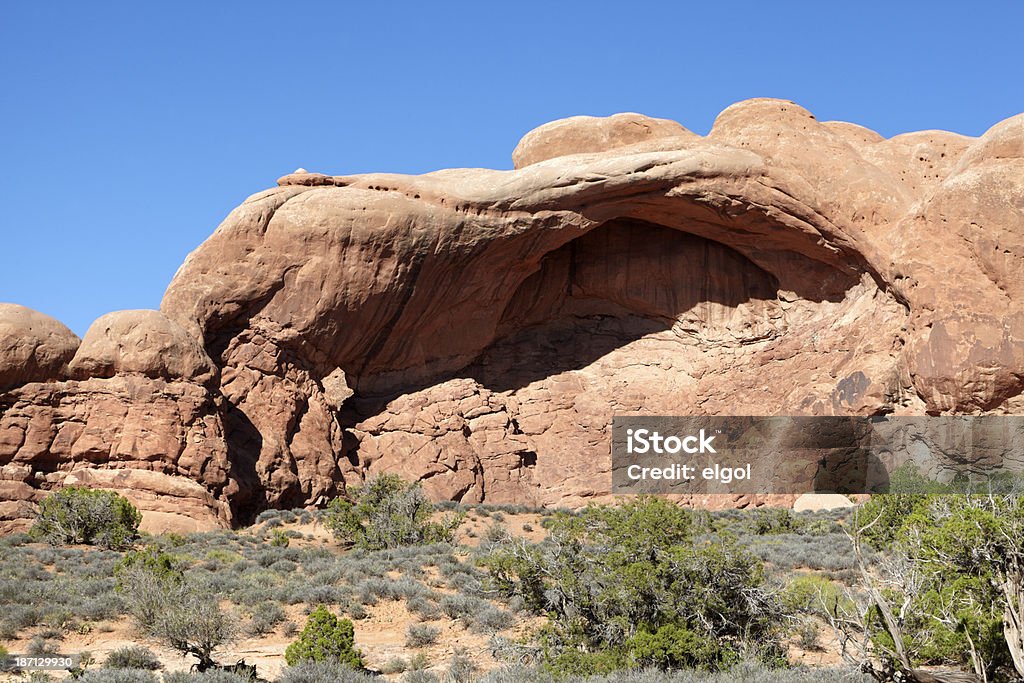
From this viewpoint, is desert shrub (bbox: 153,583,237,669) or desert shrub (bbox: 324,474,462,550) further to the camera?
desert shrub (bbox: 324,474,462,550)

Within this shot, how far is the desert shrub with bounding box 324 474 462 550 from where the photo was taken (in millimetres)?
17750

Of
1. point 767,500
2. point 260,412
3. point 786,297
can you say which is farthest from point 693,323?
point 260,412

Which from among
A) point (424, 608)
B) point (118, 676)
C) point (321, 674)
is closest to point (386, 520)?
point (424, 608)

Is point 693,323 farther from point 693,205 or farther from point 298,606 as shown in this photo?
point 298,606

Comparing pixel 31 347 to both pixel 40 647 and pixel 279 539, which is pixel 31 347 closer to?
pixel 279 539

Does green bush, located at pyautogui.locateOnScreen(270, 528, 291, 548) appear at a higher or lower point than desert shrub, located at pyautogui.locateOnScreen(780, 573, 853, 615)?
higher

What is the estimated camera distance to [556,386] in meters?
26.8

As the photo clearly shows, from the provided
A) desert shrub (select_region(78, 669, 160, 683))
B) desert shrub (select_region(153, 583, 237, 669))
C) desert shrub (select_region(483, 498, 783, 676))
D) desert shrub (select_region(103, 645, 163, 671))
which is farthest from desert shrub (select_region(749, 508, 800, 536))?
desert shrub (select_region(78, 669, 160, 683))

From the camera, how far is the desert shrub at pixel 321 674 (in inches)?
371

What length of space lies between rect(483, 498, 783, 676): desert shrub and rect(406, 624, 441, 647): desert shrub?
4.26 feet

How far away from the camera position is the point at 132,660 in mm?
10266

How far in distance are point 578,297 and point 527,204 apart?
420 cm

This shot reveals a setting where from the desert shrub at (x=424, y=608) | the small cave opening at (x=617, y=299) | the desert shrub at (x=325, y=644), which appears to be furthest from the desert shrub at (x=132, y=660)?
the small cave opening at (x=617, y=299)

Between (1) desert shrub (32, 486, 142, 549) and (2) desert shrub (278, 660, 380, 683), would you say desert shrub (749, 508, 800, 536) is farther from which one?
(2) desert shrub (278, 660, 380, 683)
